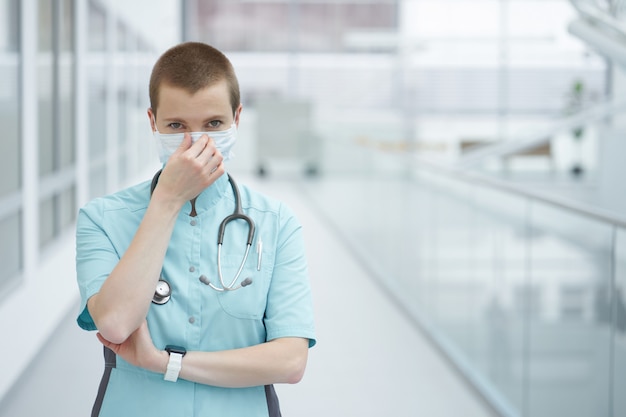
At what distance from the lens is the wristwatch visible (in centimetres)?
162

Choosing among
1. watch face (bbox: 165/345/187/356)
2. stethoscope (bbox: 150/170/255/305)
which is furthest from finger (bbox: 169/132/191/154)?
watch face (bbox: 165/345/187/356)

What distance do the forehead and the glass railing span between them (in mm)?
1786

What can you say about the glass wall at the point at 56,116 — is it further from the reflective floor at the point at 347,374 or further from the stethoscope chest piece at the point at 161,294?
the stethoscope chest piece at the point at 161,294

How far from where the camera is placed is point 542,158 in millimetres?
14016

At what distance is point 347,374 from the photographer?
4.72m

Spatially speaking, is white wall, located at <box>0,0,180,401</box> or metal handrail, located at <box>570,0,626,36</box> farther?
metal handrail, located at <box>570,0,626,36</box>

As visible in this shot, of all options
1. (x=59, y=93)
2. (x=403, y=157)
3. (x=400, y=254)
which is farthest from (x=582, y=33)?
(x=59, y=93)

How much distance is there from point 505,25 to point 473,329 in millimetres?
14112

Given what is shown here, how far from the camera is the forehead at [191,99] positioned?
1619 mm

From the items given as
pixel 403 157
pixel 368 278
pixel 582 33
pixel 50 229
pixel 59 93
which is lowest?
pixel 368 278

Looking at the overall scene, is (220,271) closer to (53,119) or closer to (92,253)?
(92,253)

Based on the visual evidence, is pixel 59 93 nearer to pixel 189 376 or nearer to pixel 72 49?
pixel 72 49

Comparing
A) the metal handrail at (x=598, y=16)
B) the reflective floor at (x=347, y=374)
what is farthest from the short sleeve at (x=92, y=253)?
the metal handrail at (x=598, y=16)

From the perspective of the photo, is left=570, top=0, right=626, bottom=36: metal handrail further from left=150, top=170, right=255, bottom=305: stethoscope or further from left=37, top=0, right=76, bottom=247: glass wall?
left=150, top=170, right=255, bottom=305: stethoscope
